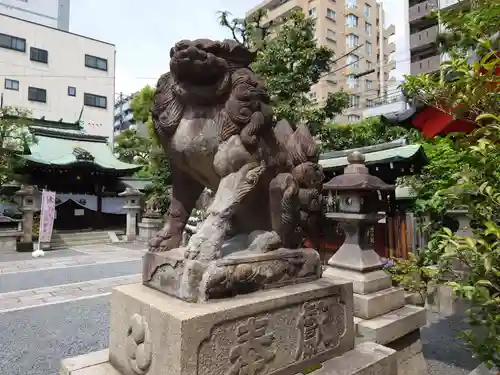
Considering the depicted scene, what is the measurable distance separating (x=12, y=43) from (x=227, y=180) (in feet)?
94.7

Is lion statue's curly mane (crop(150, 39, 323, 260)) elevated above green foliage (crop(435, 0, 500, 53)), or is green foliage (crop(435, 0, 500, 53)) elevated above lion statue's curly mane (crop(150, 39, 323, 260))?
green foliage (crop(435, 0, 500, 53))

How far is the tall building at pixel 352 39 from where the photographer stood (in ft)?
102

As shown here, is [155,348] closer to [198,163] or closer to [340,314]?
[198,163]

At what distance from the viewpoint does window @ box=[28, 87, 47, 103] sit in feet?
80.7

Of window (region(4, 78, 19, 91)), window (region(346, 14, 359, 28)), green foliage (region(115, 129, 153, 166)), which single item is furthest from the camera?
window (region(346, 14, 359, 28))

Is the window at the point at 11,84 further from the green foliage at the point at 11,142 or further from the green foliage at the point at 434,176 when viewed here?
the green foliage at the point at 434,176

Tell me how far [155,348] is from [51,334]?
4146 millimetres

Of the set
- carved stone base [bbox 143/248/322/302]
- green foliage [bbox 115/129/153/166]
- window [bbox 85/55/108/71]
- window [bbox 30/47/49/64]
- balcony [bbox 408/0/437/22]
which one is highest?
balcony [bbox 408/0/437/22]

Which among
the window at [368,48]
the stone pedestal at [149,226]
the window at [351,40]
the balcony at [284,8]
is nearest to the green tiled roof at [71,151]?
the stone pedestal at [149,226]

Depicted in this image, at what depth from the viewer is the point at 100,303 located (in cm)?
652

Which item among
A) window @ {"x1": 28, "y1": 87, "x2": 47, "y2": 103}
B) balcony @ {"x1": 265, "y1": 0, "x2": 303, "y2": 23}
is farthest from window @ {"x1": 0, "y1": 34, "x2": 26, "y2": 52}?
balcony @ {"x1": 265, "y1": 0, "x2": 303, "y2": 23}

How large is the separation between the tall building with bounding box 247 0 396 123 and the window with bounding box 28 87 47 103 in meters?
19.6

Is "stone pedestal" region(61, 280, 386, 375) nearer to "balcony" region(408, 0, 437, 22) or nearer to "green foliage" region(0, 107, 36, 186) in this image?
"green foliage" region(0, 107, 36, 186)

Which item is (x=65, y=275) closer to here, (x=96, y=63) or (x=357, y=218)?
(x=357, y=218)
